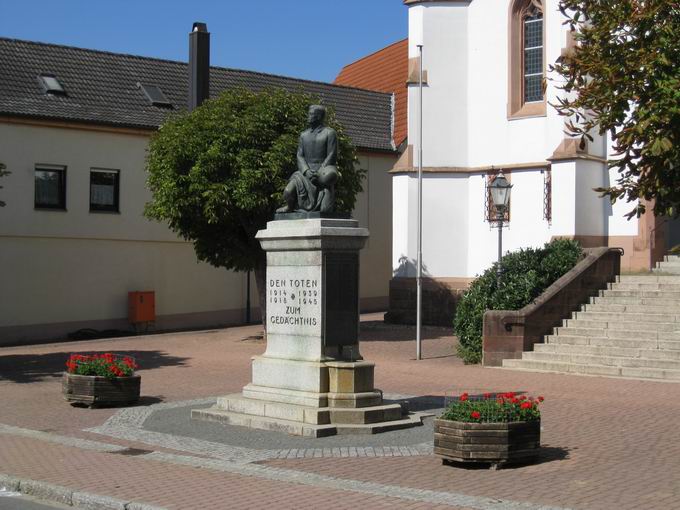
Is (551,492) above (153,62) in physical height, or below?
below

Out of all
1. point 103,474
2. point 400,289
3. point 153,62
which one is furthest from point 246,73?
point 103,474

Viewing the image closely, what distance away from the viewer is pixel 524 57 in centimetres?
2906

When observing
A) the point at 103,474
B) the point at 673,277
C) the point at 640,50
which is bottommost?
the point at 103,474

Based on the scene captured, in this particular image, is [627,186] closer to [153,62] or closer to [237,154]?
[237,154]

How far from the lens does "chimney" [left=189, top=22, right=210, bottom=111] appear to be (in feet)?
111

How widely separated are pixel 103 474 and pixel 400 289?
20.4 meters

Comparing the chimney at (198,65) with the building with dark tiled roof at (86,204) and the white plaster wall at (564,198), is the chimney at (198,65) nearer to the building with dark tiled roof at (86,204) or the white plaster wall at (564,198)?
the building with dark tiled roof at (86,204)

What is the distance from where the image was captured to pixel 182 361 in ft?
74.5

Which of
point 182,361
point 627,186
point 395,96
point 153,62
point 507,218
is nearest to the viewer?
point 627,186

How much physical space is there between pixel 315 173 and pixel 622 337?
936 cm

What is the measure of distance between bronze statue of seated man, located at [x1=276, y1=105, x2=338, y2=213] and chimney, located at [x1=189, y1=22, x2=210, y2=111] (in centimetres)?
2025

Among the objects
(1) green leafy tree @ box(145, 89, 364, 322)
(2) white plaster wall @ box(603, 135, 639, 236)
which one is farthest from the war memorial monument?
(2) white plaster wall @ box(603, 135, 639, 236)

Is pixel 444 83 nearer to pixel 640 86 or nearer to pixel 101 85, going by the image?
pixel 101 85

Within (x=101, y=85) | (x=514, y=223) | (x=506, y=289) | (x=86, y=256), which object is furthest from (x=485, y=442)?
(x=101, y=85)
